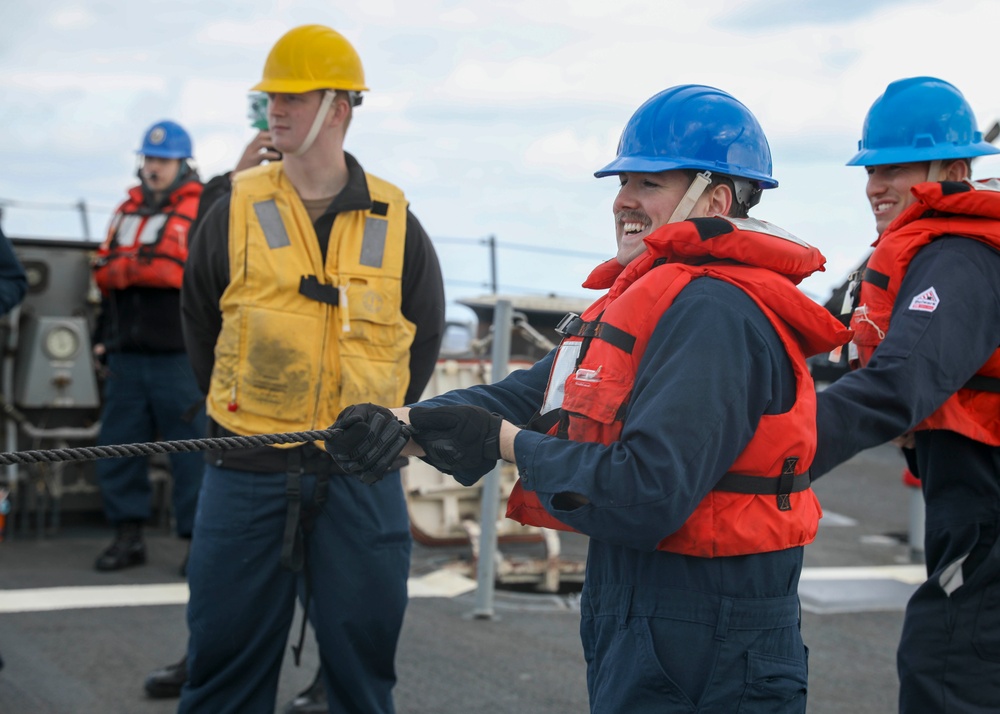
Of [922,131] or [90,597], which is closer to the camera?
[922,131]

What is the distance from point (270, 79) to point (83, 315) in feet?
14.6

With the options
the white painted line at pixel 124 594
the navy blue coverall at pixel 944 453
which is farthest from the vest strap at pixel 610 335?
the white painted line at pixel 124 594

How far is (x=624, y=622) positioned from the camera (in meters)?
2.29

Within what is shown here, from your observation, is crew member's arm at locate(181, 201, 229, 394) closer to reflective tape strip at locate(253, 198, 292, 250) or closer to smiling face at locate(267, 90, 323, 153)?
reflective tape strip at locate(253, 198, 292, 250)

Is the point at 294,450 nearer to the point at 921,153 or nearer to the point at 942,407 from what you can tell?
the point at 942,407

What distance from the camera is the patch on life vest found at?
304 centimetres

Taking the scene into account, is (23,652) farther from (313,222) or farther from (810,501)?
(810,501)

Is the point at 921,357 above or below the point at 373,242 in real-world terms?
below

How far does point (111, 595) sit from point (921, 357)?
462cm

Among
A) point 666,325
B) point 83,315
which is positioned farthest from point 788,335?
point 83,315

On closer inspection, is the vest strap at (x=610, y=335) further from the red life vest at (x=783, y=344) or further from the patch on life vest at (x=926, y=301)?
the patch on life vest at (x=926, y=301)

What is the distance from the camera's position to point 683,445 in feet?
6.76

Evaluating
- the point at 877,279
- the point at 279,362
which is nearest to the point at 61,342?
the point at 279,362

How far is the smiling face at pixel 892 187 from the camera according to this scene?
11.9 ft
